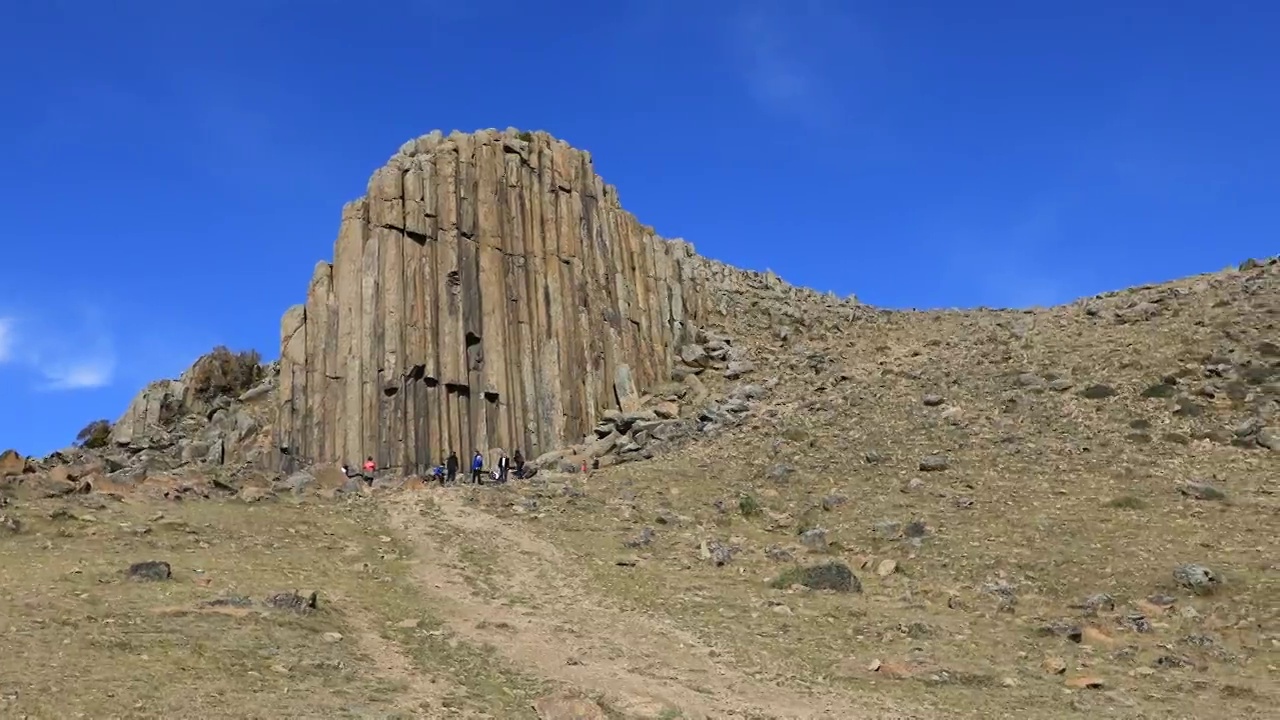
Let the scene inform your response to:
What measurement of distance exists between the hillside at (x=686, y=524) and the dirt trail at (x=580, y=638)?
0.10 meters

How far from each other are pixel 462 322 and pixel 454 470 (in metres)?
7.14

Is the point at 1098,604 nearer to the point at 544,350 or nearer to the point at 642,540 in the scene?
the point at 642,540

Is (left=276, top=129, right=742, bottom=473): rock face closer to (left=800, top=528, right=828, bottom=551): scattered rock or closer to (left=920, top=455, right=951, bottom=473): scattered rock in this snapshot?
(left=920, top=455, right=951, bottom=473): scattered rock

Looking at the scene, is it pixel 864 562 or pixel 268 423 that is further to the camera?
pixel 268 423

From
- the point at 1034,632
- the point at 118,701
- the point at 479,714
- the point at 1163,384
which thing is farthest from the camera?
the point at 1163,384

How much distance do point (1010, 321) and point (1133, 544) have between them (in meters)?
29.3

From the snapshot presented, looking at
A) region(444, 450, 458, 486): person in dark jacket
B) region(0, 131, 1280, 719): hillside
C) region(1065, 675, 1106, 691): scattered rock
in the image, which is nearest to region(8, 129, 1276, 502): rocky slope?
region(0, 131, 1280, 719): hillside

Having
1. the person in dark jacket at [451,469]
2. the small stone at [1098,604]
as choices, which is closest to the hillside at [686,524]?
the small stone at [1098,604]

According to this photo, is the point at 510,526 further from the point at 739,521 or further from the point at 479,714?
the point at 479,714

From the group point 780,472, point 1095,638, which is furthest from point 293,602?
point 780,472

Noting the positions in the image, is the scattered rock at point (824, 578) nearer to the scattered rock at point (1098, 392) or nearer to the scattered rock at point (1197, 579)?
the scattered rock at point (1197, 579)

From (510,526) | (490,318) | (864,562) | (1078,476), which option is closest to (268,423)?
(490,318)

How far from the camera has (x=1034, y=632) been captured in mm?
20297

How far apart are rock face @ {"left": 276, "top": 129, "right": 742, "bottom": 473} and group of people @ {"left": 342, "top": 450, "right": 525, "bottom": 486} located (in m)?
0.79
